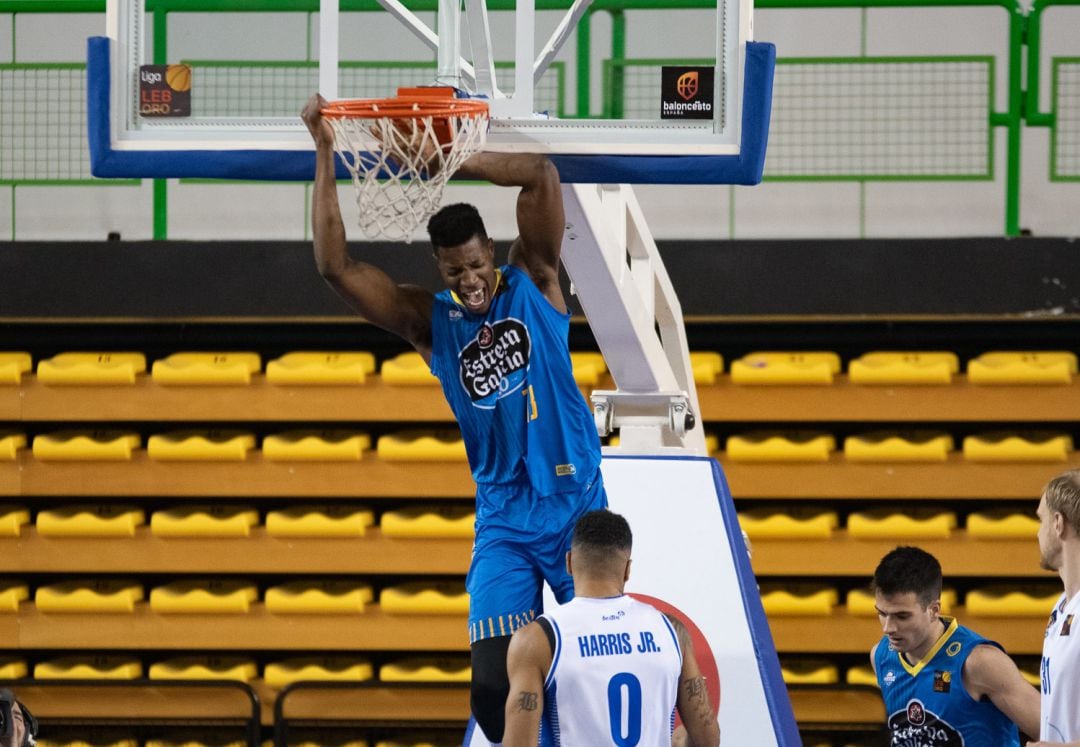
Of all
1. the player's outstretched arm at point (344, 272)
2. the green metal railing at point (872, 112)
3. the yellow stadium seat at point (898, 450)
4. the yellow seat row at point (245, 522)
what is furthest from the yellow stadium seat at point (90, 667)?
the player's outstretched arm at point (344, 272)

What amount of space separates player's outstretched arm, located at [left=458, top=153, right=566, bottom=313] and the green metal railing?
13.4 ft

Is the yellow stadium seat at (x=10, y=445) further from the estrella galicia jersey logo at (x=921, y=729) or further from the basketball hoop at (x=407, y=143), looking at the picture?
the estrella galicia jersey logo at (x=921, y=729)

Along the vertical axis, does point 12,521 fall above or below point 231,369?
below

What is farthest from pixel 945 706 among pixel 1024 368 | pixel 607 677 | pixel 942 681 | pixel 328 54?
pixel 1024 368

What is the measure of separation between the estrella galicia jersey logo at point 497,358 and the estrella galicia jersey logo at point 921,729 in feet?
5.25

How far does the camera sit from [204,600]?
28.5 feet

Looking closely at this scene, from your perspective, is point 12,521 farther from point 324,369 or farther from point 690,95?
point 690,95

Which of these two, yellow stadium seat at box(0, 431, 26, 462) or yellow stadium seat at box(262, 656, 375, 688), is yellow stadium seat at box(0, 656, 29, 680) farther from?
yellow stadium seat at box(262, 656, 375, 688)

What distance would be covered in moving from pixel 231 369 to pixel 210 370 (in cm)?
13

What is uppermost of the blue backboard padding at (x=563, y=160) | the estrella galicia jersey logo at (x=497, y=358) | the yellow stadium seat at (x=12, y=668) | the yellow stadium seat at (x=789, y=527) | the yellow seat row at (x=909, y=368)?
the blue backboard padding at (x=563, y=160)

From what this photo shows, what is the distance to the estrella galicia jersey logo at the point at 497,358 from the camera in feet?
14.4

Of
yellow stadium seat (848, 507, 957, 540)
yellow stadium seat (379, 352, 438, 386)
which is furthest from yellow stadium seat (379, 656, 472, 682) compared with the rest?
yellow stadium seat (848, 507, 957, 540)

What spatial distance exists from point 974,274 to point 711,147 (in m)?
4.38

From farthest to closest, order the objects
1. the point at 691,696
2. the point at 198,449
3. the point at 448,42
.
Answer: the point at 198,449
the point at 448,42
the point at 691,696
